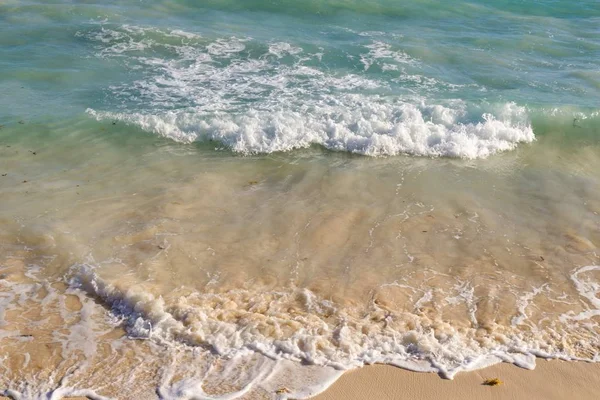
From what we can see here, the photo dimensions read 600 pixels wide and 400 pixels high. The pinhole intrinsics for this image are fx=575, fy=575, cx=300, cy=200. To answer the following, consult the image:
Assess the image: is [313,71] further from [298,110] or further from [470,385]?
[470,385]

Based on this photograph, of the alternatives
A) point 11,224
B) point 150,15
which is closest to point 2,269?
point 11,224

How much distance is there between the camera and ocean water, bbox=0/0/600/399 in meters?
4.90

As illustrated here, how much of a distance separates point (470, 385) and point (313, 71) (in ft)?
27.3

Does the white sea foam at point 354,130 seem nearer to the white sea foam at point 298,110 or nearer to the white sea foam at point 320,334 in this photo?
the white sea foam at point 298,110

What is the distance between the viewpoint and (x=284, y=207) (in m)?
7.19

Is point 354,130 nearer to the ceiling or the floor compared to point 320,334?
nearer to the ceiling

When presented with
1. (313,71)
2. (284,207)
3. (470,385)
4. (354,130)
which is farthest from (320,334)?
(313,71)

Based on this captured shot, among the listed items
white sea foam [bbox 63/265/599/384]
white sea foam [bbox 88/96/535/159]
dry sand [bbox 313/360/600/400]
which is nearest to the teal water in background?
white sea foam [bbox 88/96/535/159]

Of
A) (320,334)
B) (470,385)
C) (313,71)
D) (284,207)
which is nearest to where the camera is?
(470,385)

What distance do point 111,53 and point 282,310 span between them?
363 inches

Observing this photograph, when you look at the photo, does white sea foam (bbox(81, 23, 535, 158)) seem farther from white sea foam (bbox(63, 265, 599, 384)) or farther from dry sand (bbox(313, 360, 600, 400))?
dry sand (bbox(313, 360, 600, 400))

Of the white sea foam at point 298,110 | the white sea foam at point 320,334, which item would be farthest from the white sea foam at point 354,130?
the white sea foam at point 320,334

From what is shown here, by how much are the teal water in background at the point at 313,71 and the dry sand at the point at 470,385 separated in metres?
4.65

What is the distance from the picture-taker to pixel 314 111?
9.90m
